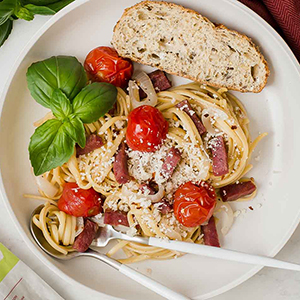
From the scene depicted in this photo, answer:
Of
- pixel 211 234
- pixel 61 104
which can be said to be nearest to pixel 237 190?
pixel 211 234

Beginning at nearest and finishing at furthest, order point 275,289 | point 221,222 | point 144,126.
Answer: point 144,126 → point 221,222 → point 275,289

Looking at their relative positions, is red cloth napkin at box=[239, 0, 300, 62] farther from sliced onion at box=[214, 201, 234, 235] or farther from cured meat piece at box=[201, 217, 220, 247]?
cured meat piece at box=[201, 217, 220, 247]

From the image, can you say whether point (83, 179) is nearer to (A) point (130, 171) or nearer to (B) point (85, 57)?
(A) point (130, 171)

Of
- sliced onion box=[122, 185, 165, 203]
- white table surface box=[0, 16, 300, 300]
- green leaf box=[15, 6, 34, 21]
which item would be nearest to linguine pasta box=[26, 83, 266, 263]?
sliced onion box=[122, 185, 165, 203]

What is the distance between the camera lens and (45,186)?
3535 mm

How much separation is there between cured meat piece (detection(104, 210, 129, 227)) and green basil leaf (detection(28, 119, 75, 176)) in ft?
2.02

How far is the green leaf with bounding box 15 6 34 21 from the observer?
359cm

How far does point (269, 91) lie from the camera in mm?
3627

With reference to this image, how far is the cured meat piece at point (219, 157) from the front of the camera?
3.42 m

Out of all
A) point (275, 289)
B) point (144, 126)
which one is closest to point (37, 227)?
point (144, 126)

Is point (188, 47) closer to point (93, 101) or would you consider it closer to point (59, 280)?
point (93, 101)

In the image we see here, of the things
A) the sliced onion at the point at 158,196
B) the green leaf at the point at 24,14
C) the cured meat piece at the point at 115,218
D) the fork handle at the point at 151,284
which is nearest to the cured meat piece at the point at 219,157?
the sliced onion at the point at 158,196

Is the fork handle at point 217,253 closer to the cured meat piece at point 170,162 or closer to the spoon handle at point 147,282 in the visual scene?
the spoon handle at point 147,282

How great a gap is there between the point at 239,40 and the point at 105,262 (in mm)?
2149
